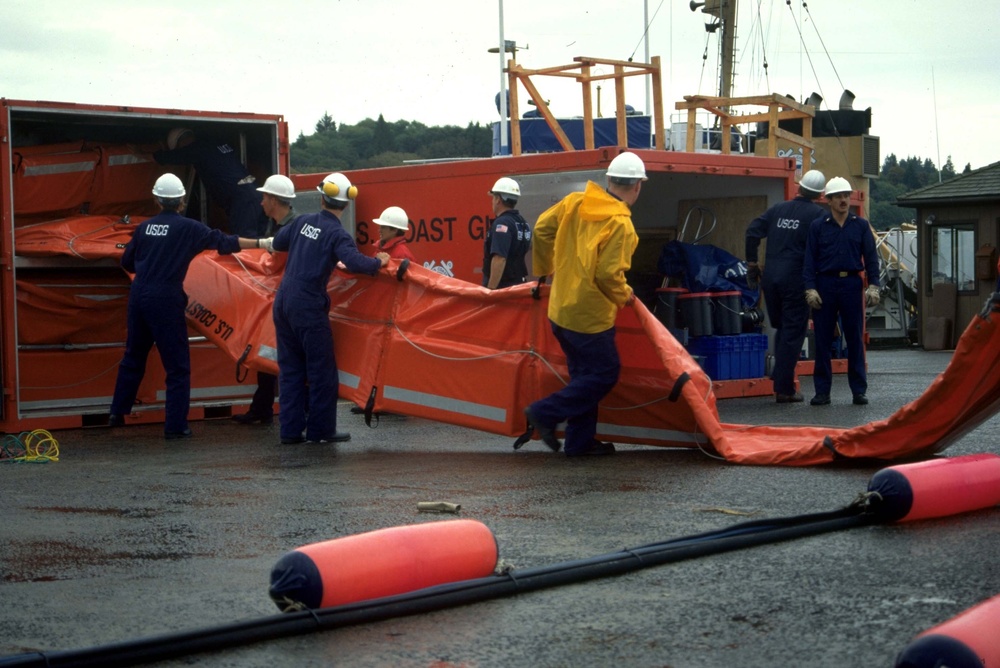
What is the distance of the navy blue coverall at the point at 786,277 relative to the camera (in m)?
12.6

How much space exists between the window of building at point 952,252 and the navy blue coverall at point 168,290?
1740 centimetres

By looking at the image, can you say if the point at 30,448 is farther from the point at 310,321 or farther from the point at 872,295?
the point at 872,295

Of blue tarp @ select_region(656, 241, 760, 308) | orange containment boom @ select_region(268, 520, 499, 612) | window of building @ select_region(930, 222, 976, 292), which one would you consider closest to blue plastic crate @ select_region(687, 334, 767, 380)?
blue tarp @ select_region(656, 241, 760, 308)

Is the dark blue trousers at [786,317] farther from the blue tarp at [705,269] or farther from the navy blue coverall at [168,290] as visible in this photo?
the navy blue coverall at [168,290]

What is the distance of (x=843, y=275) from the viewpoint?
39.7 feet

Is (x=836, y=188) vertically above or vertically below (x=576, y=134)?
below

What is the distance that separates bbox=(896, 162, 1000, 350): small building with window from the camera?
23562 millimetres

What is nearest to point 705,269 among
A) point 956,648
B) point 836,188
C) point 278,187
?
point 836,188

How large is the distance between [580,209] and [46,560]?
425 cm

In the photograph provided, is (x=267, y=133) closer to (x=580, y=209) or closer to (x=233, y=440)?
(x=233, y=440)

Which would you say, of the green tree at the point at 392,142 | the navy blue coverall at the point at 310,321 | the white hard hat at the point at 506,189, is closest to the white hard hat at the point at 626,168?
the navy blue coverall at the point at 310,321

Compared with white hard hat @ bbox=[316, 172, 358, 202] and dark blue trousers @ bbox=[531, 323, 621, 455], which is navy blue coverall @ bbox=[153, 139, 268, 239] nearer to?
white hard hat @ bbox=[316, 172, 358, 202]

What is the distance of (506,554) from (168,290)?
19.4 feet

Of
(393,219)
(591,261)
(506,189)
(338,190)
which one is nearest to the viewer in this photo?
(591,261)
